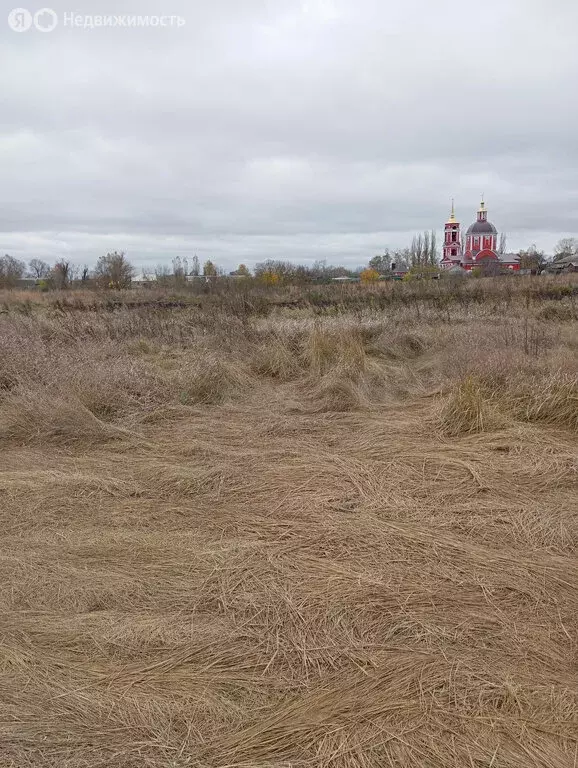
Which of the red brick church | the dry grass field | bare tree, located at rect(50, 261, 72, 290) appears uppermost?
the red brick church

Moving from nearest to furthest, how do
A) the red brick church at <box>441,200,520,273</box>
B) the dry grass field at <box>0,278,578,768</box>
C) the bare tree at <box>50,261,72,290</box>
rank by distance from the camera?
the dry grass field at <box>0,278,578,768</box>
the bare tree at <box>50,261,72,290</box>
the red brick church at <box>441,200,520,273</box>

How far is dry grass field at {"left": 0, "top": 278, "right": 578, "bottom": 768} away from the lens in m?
1.84

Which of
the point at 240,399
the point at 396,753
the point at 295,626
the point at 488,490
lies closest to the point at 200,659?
the point at 295,626

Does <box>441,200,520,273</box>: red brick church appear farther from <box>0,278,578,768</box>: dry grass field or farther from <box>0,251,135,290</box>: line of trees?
<box>0,278,578,768</box>: dry grass field

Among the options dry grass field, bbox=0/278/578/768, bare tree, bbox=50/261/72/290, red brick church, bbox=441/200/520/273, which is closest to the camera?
dry grass field, bbox=0/278/578/768

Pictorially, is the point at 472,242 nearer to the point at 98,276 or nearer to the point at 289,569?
the point at 98,276

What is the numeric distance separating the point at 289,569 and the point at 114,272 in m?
32.0

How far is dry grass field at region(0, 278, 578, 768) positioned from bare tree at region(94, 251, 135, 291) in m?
25.9

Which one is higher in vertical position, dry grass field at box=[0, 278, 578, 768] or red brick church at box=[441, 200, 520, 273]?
red brick church at box=[441, 200, 520, 273]

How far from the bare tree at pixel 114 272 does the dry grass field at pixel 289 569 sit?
25.9 metres

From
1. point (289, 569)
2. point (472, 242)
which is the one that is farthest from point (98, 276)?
point (472, 242)

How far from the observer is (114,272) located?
32.0 metres

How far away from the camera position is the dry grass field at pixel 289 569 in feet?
6.04

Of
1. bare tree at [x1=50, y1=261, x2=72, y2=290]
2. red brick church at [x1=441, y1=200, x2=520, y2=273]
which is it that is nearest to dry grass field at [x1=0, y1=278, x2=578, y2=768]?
bare tree at [x1=50, y1=261, x2=72, y2=290]
